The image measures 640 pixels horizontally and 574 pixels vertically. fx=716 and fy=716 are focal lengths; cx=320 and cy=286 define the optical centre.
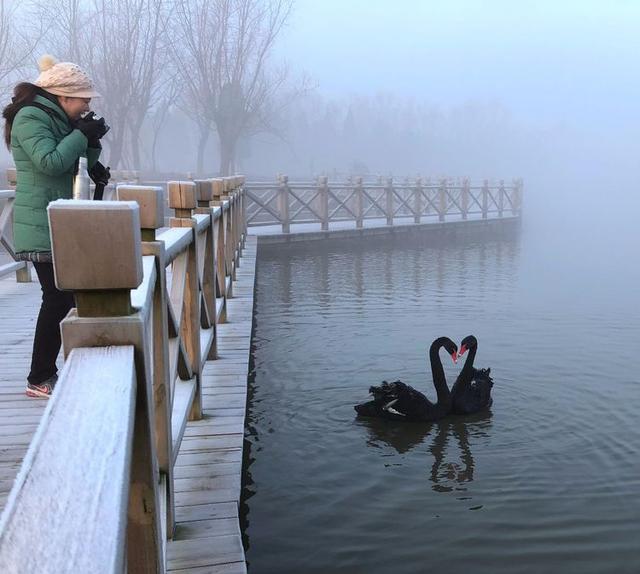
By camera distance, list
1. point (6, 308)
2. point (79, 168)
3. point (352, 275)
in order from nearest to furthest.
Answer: point (79, 168), point (6, 308), point (352, 275)

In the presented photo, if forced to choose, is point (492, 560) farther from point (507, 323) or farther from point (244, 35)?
point (244, 35)

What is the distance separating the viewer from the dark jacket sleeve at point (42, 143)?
10.2ft

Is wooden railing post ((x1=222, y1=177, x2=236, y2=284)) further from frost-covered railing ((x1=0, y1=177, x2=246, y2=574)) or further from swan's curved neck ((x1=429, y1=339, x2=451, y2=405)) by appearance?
frost-covered railing ((x1=0, y1=177, x2=246, y2=574))

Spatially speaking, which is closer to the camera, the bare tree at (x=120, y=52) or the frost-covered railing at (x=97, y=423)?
the frost-covered railing at (x=97, y=423)

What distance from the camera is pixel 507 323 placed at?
776 cm

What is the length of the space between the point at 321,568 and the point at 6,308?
14.5 feet

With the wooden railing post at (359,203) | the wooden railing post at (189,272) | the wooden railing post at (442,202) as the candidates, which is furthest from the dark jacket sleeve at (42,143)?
the wooden railing post at (442,202)

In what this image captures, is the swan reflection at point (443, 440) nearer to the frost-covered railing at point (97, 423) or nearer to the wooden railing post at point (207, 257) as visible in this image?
the wooden railing post at point (207, 257)

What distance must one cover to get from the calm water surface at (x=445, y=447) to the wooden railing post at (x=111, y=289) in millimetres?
1641

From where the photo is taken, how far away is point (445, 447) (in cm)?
417

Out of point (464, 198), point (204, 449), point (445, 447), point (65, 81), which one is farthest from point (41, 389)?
point (464, 198)

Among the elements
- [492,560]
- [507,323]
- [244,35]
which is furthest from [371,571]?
[244,35]

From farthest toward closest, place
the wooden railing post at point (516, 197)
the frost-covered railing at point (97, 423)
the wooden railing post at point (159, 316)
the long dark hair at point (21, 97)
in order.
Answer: the wooden railing post at point (516, 197)
the long dark hair at point (21, 97)
the wooden railing post at point (159, 316)
the frost-covered railing at point (97, 423)

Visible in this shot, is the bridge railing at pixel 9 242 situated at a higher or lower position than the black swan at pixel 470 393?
higher
